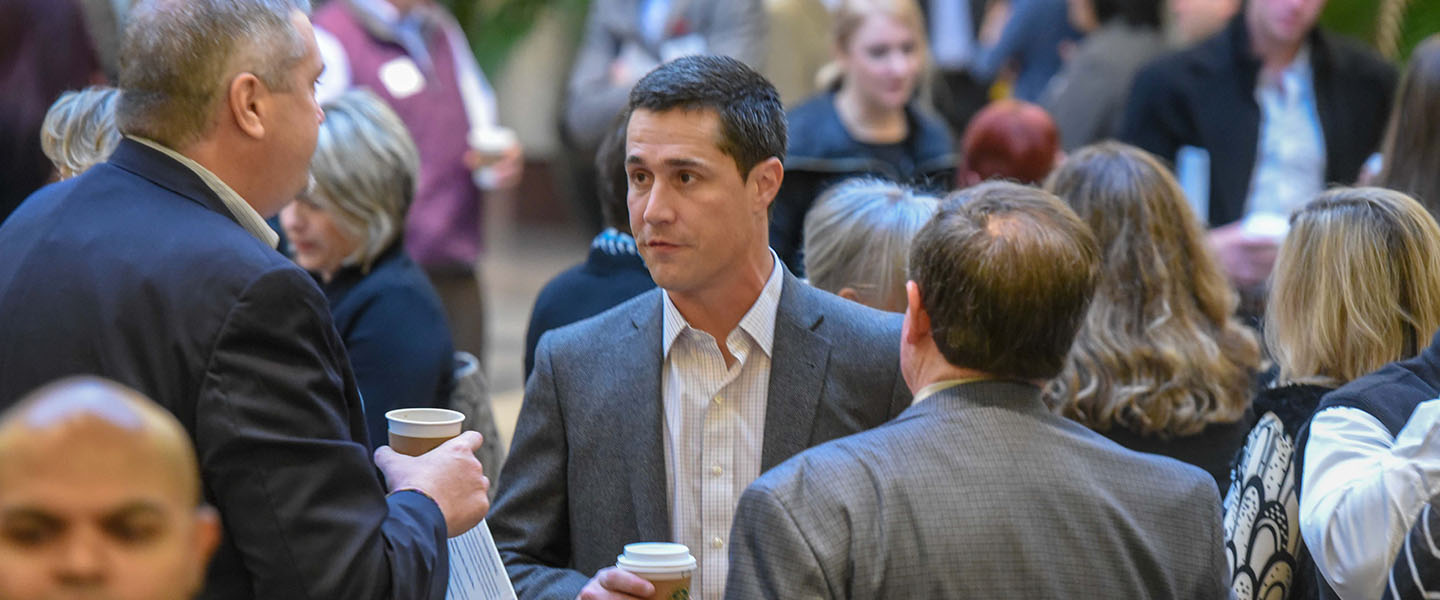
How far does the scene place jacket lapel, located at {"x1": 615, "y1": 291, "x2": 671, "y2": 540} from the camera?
7.72ft

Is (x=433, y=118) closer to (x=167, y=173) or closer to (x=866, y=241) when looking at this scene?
(x=866, y=241)

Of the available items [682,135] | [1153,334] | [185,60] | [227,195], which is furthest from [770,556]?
[1153,334]

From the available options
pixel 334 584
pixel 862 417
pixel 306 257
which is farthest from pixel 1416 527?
pixel 306 257

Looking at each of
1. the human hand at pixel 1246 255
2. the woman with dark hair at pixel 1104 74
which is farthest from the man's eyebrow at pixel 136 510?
the woman with dark hair at pixel 1104 74

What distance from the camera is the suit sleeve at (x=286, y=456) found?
6.16 ft

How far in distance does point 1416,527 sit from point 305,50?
5.46 ft

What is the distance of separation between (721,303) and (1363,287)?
1.16m

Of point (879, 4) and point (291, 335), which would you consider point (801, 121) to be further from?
point (291, 335)

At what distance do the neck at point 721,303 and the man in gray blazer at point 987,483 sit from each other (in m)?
0.47

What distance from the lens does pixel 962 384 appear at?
6.39ft

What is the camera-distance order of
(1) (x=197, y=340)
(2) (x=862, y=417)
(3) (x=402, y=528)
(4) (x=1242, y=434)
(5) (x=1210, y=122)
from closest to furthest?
(1) (x=197, y=340)
(3) (x=402, y=528)
(2) (x=862, y=417)
(4) (x=1242, y=434)
(5) (x=1210, y=122)

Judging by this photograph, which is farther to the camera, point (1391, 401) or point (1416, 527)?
point (1391, 401)

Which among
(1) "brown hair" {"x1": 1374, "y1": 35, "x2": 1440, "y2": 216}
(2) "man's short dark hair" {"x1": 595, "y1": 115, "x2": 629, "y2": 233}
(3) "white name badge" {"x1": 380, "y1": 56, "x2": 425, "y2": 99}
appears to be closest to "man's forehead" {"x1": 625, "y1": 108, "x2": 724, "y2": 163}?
(2) "man's short dark hair" {"x1": 595, "y1": 115, "x2": 629, "y2": 233}

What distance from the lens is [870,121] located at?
17.6 feet
